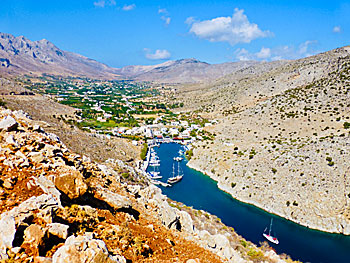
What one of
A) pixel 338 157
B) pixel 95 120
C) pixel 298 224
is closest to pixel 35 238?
pixel 298 224

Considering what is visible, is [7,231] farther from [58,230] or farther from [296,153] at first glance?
[296,153]

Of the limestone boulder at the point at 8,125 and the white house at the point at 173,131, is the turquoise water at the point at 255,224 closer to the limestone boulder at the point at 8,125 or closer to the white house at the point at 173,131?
the limestone boulder at the point at 8,125

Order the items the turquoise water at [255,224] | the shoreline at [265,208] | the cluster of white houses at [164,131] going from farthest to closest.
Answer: the cluster of white houses at [164,131] < the shoreline at [265,208] < the turquoise water at [255,224]

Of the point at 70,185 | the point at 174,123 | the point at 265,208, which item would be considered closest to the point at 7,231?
the point at 70,185

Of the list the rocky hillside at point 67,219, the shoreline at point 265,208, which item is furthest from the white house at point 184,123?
the rocky hillside at point 67,219

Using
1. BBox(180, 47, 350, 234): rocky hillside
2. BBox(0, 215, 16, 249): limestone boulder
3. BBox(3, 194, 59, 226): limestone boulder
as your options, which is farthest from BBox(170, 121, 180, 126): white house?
BBox(0, 215, 16, 249): limestone boulder

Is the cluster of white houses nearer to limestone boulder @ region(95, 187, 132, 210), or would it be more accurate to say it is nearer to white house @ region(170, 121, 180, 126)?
white house @ region(170, 121, 180, 126)
